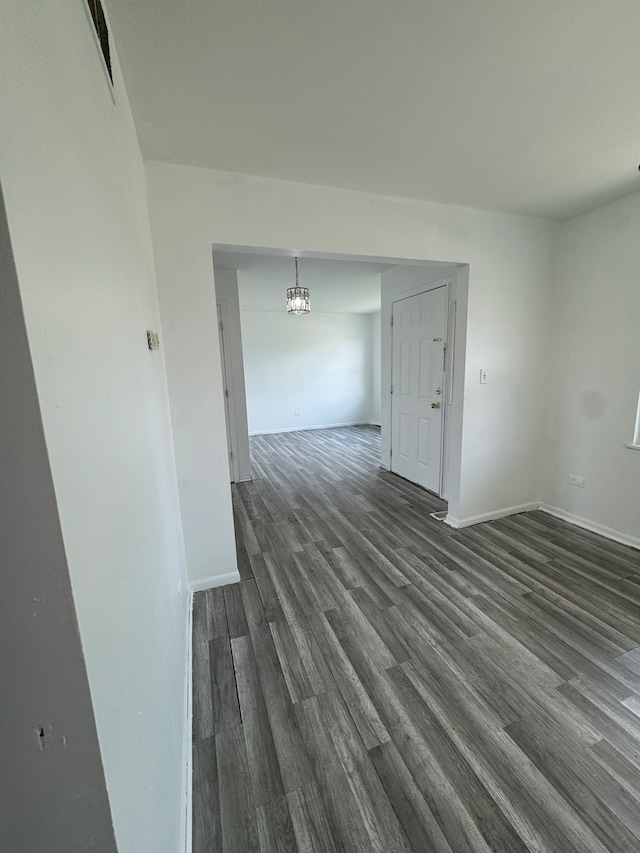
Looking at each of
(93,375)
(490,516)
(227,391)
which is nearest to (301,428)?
(227,391)

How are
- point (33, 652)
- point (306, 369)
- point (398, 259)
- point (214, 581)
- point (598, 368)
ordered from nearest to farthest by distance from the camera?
1. point (33, 652)
2. point (214, 581)
3. point (398, 259)
4. point (598, 368)
5. point (306, 369)

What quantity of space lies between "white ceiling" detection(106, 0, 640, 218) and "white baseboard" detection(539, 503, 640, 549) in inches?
98.1

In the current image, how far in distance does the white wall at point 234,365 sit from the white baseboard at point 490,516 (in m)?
2.51

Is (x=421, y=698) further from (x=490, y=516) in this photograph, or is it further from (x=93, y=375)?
(x=490, y=516)

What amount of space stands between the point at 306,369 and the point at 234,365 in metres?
3.06

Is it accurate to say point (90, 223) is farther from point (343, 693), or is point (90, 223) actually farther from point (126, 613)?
point (343, 693)

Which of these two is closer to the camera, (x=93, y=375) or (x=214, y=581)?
(x=93, y=375)

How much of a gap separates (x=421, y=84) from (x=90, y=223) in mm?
1485

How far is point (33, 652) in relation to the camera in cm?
37

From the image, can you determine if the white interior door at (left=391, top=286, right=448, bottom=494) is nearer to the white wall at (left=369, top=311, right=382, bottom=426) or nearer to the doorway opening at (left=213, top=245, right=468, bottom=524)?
the doorway opening at (left=213, top=245, right=468, bottom=524)

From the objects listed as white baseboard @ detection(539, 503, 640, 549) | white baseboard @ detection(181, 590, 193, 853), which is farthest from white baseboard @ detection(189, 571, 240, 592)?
white baseboard @ detection(539, 503, 640, 549)

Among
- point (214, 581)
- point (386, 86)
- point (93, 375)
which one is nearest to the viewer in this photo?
point (93, 375)

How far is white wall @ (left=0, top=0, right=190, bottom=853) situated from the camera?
0.38 meters

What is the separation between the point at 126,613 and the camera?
2.06 feet
